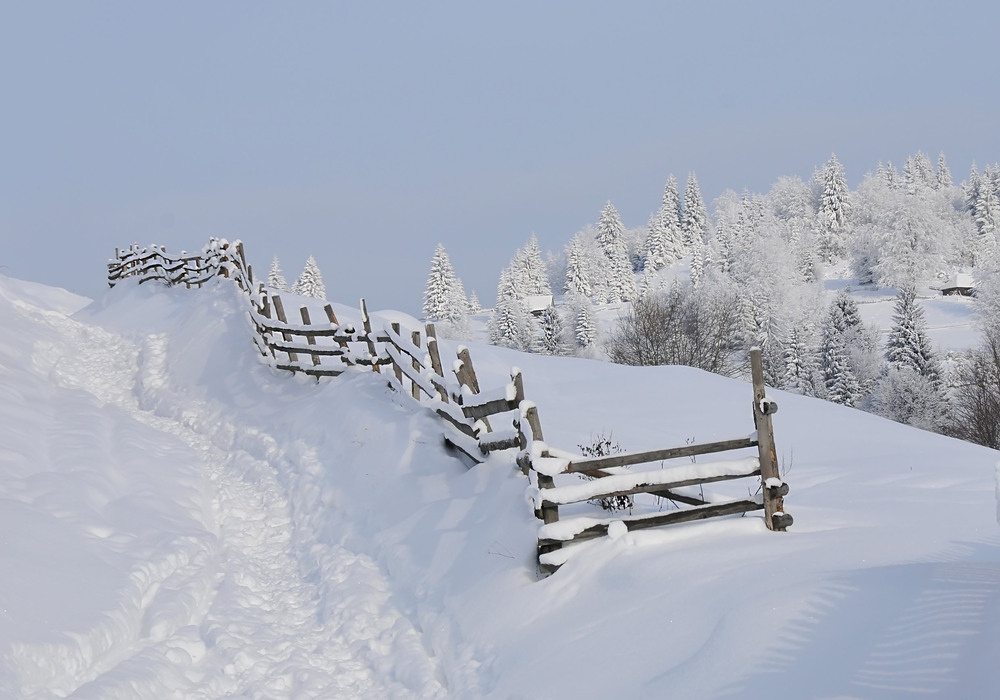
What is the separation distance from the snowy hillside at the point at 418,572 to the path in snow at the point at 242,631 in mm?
23

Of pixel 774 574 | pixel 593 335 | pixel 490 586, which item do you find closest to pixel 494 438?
pixel 490 586

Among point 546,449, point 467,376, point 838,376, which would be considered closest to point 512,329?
point 838,376

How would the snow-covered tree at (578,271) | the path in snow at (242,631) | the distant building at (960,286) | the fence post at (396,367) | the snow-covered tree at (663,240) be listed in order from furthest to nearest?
the snow-covered tree at (663,240), the snow-covered tree at (578,271), the distant building at (960,286), the fence post at (396,367), the path in snow at (242,631)

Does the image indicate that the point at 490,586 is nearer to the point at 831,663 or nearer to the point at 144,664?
the point at 144,664

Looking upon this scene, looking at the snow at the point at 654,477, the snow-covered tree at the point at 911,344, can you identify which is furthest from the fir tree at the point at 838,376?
the snow at the point at 654,477

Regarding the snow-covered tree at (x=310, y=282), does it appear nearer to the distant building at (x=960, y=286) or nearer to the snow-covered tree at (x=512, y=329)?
the snow-covered tree at (x=512, y=329)

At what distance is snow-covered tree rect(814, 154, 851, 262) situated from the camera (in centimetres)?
10350

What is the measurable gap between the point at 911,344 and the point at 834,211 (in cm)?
6516

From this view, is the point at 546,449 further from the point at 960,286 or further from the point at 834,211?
the point at 834,211

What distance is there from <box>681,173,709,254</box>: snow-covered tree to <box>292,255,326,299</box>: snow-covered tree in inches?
2519

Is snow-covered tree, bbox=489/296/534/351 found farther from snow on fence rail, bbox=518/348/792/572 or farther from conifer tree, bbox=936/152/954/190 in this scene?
conifer tree, bbox=936/152/954/190

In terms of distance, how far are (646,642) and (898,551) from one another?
220cm

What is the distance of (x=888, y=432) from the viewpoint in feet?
48.2

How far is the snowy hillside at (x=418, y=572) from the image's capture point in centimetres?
450
